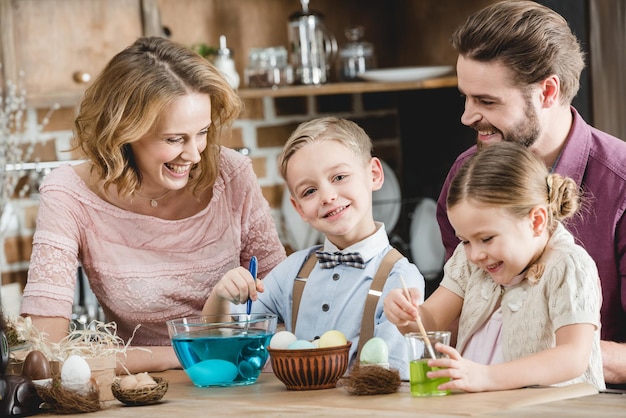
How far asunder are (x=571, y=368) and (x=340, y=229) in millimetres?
564

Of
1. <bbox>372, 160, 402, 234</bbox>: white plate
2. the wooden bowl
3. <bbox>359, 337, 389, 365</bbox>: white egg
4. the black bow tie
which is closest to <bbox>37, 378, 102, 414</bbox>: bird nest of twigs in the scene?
the wooden bowl

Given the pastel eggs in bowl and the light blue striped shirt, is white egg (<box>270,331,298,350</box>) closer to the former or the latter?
the pastel eggs in bowl

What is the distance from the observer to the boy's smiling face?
203cm

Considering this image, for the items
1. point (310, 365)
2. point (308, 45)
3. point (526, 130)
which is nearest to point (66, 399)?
point (310, 365)

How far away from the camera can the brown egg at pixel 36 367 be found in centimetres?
172

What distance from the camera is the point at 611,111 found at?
3.46m

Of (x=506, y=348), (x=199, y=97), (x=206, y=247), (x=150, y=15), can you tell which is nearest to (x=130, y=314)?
(x=206, y=247)

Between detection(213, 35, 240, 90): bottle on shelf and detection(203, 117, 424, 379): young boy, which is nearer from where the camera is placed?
detection(203, 117, 424, 379): young boy

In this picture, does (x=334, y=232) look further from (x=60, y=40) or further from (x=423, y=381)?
(x=60, y=40)

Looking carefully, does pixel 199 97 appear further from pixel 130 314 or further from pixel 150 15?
pixel 150 15

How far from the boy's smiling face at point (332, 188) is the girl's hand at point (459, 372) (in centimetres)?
50

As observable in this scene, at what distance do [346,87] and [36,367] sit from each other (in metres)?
2.45

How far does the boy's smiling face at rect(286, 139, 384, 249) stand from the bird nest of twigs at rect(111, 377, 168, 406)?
0.50 metres

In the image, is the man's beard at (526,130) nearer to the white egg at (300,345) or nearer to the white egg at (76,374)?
the white egg at (300,345)
